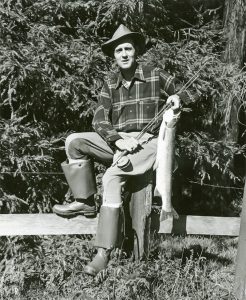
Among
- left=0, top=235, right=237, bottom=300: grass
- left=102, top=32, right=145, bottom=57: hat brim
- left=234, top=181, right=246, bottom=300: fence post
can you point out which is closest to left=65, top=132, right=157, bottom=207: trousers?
left=0, top=235, right=237, bottom=300: grass

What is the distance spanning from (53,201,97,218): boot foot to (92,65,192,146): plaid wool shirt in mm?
613

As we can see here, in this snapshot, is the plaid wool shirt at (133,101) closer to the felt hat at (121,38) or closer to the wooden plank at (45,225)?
the felt hat at (121,38)

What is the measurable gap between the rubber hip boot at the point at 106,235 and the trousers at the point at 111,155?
0.25 ft

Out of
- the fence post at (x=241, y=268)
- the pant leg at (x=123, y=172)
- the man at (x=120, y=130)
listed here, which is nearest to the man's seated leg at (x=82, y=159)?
the man at (x=120, y=130)

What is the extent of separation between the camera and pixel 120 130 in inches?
172

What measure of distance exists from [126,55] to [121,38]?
0.53 feet

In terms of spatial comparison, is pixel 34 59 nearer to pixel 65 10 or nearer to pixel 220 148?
pixel 65 10

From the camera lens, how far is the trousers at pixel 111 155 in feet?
13.6

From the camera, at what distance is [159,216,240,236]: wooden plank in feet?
15.0

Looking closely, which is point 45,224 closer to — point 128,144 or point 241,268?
point 128,144

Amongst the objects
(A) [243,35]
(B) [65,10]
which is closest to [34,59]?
(B) [65,10]

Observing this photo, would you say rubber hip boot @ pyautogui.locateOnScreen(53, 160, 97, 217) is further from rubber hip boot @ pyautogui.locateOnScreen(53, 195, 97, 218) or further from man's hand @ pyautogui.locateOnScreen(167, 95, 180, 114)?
man's hand @ pyautogui.locateOnScreen(167, 95, 180, 114)

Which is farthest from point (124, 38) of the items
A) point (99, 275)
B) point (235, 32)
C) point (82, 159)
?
point (235, 32)

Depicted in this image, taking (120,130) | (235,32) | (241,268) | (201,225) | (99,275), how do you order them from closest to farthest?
(99,275), (241,268), (120,130), (201,225), (235,32)
